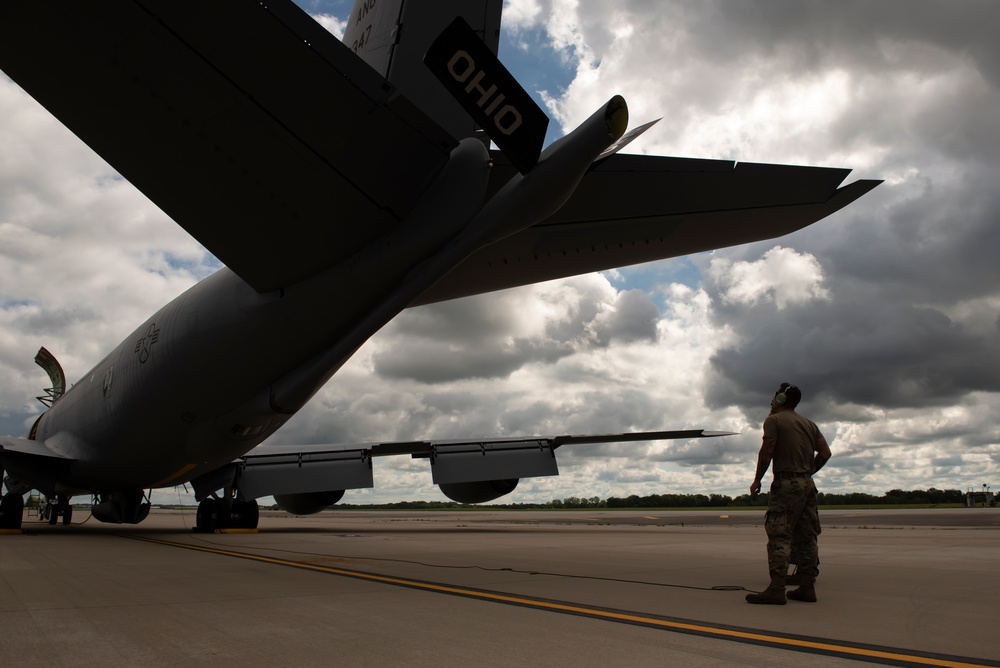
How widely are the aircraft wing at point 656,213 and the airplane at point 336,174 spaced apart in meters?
0.02

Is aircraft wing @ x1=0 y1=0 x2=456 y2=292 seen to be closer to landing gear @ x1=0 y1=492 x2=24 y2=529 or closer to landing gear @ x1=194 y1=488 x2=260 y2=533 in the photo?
landing gear @ x1=194 y1=488 x2=260 y2=533

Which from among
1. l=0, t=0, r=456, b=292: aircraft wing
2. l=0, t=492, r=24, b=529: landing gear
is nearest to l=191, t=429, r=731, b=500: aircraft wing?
l=0, t=492, r=24, b=529: landing gear

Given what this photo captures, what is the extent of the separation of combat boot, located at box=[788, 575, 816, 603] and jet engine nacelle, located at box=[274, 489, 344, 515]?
45.9 ft

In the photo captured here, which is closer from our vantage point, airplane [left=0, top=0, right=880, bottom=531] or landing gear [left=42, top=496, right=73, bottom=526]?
airplane [left=0, top=0, right=880, bottom=531]

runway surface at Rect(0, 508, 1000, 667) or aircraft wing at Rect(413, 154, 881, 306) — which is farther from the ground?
aircraft wing at Rect(413, 154, 881, 306)

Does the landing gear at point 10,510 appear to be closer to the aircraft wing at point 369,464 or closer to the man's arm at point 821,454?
the aircraft wing at point 369,464

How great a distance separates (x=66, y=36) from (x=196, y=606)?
431 cm

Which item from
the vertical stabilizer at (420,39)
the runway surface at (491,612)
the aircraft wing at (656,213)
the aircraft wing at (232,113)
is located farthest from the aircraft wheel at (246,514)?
the vertical stabilizer at (420,39)

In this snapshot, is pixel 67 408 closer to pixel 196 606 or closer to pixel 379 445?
pixel 379 445

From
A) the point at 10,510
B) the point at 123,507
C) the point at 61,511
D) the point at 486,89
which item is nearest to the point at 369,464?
the point at 123,507

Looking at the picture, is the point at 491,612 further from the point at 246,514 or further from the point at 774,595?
the point at 246,514

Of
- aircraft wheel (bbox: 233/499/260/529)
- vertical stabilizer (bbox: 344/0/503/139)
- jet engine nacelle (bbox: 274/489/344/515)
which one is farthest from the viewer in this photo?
jet engine nacelle (bbox: 274/489/344/515)

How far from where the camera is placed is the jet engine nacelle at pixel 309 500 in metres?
18.2

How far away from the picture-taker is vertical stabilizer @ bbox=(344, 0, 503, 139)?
25.1 ft
